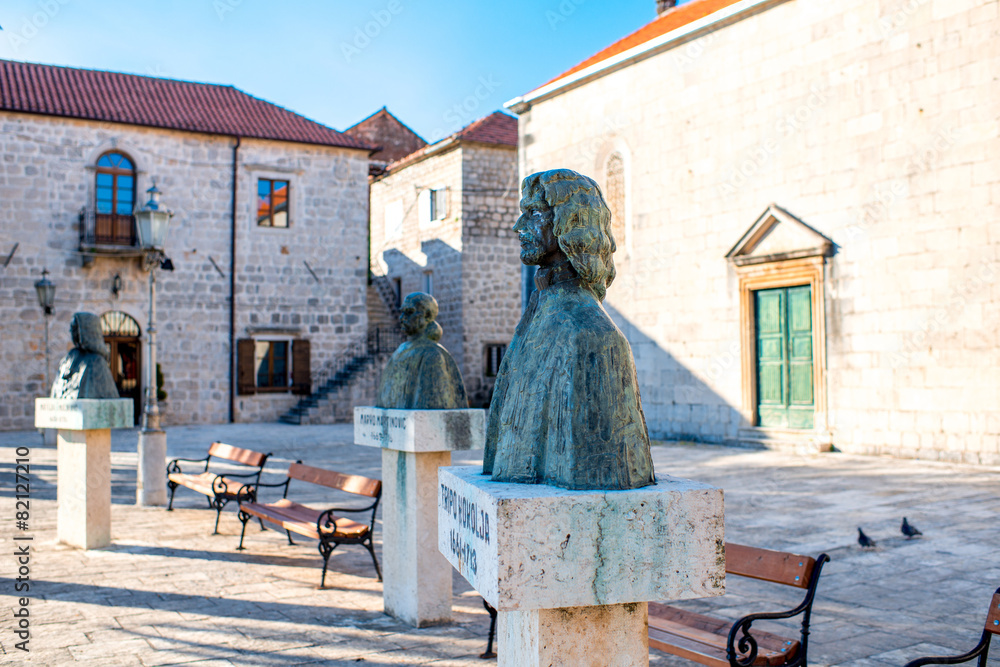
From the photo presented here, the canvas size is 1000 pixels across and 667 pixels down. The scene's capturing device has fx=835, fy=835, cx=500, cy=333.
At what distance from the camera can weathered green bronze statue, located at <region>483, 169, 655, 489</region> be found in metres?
2.22

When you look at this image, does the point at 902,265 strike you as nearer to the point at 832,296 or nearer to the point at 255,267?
the point at 832,296

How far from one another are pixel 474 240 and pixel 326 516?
60.5ft

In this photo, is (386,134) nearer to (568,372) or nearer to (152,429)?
(152,429)

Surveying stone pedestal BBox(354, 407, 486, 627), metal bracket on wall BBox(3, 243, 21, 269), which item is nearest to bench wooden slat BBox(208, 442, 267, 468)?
stone pedestal BBox(354, 407, 486, 627)

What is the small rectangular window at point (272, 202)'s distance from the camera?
23203 millimetres

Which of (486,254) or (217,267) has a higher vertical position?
(486,254)

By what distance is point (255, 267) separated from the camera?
75.2ft

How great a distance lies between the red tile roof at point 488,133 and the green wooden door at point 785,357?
1234cm

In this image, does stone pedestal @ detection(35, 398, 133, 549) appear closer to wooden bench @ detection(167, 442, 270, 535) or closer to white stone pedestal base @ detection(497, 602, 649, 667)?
wooden bench @ detection(167, 442, 270, 535)

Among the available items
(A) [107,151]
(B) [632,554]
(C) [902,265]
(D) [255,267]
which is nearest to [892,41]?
(C) [902,265]

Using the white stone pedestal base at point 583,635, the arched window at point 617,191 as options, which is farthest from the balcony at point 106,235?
the white stone pedestal base at point 583,635

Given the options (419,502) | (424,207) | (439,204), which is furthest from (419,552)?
(424,207)

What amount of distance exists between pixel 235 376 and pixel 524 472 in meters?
21.3

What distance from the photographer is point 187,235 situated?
22.0 metres
